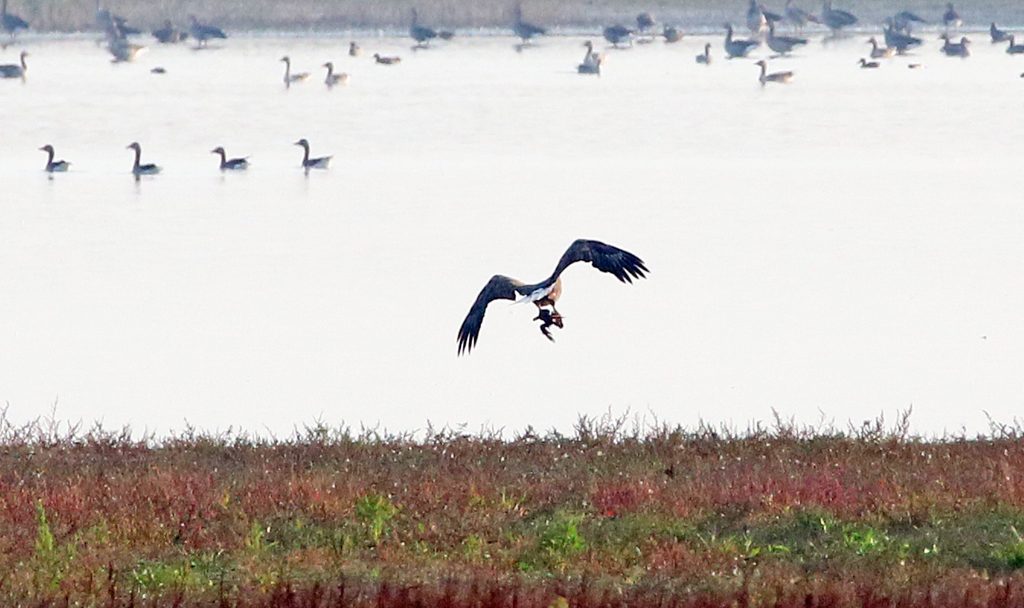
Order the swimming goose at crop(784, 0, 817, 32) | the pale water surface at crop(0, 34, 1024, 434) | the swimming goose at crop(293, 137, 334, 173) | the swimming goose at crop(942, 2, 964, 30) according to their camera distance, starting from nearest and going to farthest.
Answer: the pale water surface at crop(0, 34, 1024, 434), the swimming goose at crop(293, 137, 334, 173), the swimming goose at crop(942, 2, 964, 30), the swimming goose at crop(784, 0, 817, 32)

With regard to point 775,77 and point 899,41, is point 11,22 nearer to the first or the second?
point 775,77

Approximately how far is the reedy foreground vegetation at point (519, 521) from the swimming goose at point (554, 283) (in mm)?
979

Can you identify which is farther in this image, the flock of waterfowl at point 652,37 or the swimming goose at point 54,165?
the flock of waterfowl at point 652,37

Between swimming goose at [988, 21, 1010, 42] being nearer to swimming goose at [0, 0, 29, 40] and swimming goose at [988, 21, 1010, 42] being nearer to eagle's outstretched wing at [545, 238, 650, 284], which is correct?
swimming goose at [0, 0, 29, 40]

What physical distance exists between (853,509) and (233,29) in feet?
240

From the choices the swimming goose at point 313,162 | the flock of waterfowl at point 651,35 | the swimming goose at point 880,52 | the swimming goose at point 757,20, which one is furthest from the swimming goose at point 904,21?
the swimming goose at point 313,162

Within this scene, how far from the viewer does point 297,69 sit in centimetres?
6988

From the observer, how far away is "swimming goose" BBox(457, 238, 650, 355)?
1262 centimetres

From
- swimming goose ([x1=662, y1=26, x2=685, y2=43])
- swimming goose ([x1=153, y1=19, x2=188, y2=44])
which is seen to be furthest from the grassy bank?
swimming goose ([x1=662, y1=26, x2=685, y2=43])

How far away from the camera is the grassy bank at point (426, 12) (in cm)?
8150

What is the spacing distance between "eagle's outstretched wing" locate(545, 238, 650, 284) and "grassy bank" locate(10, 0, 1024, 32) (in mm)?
68239

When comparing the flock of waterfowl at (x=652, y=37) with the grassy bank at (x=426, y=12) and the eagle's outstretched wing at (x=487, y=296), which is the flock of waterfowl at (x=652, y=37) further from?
the eagle's outstretched wing at (x=487, y=296)

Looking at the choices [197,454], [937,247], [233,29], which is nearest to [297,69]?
[233,29]

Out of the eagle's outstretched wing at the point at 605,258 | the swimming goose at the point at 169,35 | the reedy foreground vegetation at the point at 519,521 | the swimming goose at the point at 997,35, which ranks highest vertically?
the eagle's outstretched wing at the point at 605,258
